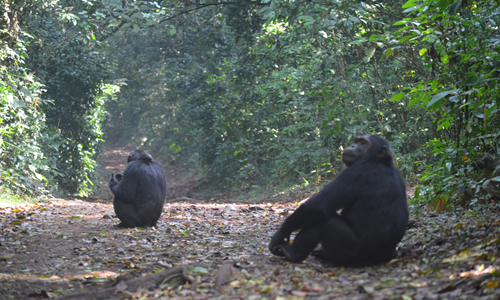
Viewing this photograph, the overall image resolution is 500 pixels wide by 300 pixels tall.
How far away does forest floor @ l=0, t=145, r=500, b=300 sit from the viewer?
3520 mm

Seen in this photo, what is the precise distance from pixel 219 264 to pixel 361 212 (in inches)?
67.0

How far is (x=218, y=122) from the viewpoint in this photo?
1806cm

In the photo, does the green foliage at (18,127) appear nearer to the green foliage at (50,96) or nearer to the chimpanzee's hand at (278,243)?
the green foliage at (50,96)

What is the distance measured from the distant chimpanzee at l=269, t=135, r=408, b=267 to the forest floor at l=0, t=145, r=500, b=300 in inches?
7.9

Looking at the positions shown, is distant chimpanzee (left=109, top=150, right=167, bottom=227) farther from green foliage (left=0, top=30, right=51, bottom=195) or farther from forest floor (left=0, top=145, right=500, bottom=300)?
green foliage (left=0, top=30, right=51, bottom=195)

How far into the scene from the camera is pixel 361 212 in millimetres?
4438

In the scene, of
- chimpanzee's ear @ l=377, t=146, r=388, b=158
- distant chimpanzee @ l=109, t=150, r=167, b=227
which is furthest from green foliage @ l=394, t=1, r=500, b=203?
distant chimpanzee @ l=109, t=150, r=167, b=227

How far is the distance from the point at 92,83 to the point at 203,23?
641 centimetres

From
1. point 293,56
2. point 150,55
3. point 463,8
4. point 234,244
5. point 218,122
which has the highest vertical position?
point 150,55

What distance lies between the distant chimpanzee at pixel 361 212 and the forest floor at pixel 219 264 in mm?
200

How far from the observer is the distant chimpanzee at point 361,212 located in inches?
174

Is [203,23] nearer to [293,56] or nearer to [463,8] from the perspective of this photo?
[293,56]

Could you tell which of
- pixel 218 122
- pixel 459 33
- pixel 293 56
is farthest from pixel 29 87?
pixel 459 33

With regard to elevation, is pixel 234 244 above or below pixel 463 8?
below
